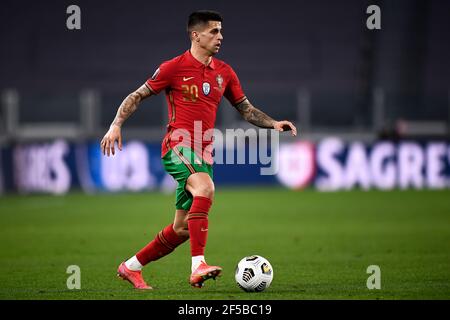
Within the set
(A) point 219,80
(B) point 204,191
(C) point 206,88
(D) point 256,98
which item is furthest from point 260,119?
(D) point 256,98

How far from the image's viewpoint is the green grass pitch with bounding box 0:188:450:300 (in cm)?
705

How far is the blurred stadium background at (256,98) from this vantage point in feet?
65.0

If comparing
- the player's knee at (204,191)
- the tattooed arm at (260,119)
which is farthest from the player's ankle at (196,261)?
the tattooed arm at (260,119)

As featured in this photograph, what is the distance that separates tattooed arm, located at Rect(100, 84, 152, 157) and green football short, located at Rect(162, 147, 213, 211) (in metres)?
0.43

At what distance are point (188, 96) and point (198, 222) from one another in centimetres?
96

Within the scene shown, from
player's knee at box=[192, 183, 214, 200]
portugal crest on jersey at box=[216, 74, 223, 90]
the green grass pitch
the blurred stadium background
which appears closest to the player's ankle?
the green grass pitch

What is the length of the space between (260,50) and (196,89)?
865 inches

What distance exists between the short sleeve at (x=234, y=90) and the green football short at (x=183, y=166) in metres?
0.72

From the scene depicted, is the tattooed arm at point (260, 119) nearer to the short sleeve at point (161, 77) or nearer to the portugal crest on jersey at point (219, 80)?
the portugal crest on jersey at point (219, 80)

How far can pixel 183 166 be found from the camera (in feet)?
22.9

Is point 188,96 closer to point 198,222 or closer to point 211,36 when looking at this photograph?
point 211,36

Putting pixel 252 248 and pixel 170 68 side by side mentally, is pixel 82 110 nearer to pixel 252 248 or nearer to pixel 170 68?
pixel 252 248

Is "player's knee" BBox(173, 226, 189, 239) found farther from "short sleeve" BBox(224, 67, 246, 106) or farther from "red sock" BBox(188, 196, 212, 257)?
"short sleeve" BBox(224, 67, 246, 106)

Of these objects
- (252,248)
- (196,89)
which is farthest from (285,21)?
(196,89)
